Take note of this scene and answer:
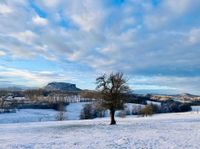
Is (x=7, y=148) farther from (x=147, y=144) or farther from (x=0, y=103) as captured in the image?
(x=0, y=103)

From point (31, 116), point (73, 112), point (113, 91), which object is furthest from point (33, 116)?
point (113, 91)

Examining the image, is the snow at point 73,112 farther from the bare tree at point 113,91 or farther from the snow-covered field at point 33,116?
the bare tree at point 113,91

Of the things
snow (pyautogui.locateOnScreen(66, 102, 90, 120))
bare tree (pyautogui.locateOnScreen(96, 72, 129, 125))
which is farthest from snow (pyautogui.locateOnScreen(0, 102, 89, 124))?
bare tree (pyautogui.locateOnScreen(96, 72, 129, 125))

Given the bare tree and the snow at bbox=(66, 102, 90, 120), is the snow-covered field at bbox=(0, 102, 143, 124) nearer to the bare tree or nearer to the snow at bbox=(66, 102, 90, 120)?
the snow at bbox=(66, 102, 90, 120)

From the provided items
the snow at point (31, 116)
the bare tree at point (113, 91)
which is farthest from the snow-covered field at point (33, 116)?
the bare tree at point (113, 91)

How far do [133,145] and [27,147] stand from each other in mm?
7942

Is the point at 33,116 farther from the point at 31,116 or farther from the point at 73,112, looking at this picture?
the point at 73,112

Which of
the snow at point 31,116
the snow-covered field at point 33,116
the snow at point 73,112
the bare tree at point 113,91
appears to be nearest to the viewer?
the bare tree at point 113,91

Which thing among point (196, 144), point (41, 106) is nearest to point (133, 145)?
point (196, 144)

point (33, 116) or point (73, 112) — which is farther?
point (73, 112)

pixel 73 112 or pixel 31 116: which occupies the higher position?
pixel 73 112

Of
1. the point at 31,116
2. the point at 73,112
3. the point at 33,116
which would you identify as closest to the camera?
the point at 31,116

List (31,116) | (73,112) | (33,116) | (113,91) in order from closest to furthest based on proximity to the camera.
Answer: (113,91)
(31,116)
(33,116)
(73,112)

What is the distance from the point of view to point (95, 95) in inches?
1829
